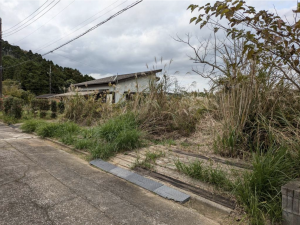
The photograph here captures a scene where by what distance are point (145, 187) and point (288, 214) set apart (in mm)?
1669

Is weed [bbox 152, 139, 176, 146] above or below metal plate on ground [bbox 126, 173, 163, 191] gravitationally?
above

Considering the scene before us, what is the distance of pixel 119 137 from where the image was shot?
4.36m

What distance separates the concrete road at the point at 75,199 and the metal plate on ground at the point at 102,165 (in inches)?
5.0

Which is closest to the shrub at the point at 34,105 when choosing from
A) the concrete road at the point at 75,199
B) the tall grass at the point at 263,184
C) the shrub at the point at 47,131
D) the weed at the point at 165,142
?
the shrub at the point at 47,131

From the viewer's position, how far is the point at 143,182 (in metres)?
2.90

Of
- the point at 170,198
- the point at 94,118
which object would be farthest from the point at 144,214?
the point at 94,118

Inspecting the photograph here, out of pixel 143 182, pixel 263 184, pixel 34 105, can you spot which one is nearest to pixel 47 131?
pixel 143 182

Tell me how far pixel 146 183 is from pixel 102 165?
117cm

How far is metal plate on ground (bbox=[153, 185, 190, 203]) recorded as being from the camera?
2406 millimetres

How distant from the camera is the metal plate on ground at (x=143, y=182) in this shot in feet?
9.05

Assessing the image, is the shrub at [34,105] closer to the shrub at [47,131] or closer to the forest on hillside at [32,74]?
the shrub at [47,131]

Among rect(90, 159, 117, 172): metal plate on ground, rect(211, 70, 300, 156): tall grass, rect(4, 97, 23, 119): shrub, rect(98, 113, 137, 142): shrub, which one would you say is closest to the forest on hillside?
rect(4, 97, 23, 119): shrub

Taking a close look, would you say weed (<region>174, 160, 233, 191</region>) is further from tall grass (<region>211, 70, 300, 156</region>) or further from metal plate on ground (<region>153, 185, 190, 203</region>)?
tall grass (<region>211, 70, 300, 156</region>)

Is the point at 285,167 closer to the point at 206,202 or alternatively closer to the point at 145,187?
the point at 206,202
